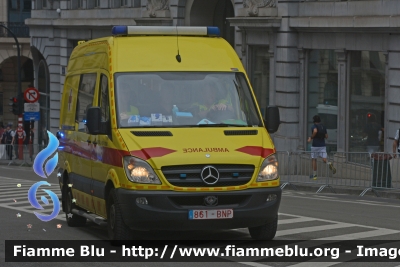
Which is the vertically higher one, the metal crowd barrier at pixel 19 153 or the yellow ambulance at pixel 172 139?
the yellow ambulance at pixel 172 139

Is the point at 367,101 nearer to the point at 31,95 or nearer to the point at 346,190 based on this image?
the point at 346,190

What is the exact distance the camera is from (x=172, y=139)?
11.7m

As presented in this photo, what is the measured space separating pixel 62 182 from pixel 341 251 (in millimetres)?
5668

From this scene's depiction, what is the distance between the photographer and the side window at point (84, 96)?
542 inches

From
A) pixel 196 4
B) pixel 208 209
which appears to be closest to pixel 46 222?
pixel 208 209

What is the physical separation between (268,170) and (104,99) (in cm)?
244

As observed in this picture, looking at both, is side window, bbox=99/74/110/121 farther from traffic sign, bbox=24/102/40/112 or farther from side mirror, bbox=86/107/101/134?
traffic sign, bbox=24/102/40/112

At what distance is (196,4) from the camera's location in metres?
38.0

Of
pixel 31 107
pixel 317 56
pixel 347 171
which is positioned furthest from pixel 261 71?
pixel 31 107

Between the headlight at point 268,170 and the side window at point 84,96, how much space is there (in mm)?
2943

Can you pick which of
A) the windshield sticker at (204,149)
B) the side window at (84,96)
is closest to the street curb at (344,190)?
the side window at (84,96)

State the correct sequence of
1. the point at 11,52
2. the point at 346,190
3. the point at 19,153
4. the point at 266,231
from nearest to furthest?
the point at 266,231, the point at 346,190, the point at 19,153, the point at 11,52

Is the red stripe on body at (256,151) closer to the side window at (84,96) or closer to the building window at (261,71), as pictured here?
the side window at (84,96)

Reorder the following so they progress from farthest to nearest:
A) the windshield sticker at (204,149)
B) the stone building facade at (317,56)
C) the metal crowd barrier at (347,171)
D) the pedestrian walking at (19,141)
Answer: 1. the pedestrian walking at (19,141)
2. the stone building facade at (317,56)
3. the metal crowd barrier at (347,171)
4. the windshield sticker at (204,149)
